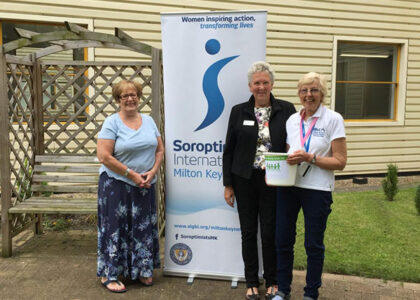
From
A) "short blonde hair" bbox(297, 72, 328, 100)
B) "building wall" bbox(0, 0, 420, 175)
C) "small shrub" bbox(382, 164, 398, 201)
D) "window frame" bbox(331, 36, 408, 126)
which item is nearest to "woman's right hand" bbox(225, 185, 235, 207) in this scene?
"short blonde hair" bbox(297, 72, 328, 100)

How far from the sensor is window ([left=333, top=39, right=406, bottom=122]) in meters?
8.30

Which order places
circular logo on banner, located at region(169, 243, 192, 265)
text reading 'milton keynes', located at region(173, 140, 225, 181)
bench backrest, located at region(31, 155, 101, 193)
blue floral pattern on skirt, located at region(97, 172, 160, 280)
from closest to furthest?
blue floral pattern on skirt, located at region(97, 172, 160, 280), text reading 'milton keynes', located at region(173, 140, 225, 181), circular logo on banner, located at region(169, 243, 192, 265), bench backrest, located at region(31, 155, 101, 193)

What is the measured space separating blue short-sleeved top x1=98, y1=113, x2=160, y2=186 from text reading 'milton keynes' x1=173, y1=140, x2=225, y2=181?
1.00 ft

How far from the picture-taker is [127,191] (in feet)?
11.1

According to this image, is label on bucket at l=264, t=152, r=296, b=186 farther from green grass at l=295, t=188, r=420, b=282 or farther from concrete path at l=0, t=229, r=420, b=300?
green grass at l=295, t=188, r=420, b=282

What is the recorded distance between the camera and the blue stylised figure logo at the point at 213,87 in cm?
346

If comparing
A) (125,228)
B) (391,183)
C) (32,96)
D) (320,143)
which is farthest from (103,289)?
(391,183)

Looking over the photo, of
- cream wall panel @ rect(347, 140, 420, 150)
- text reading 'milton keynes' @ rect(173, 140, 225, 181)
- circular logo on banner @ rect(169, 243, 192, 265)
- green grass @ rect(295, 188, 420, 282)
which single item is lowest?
green grass @ rect(295, 188, 420, 282)

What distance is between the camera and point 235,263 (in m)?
3.62

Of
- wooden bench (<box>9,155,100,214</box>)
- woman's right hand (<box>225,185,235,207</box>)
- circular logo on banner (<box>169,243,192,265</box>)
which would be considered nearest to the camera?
woman's right hand (<box>225,185,235,207</box>)

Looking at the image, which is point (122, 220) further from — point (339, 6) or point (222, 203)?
point (339, 6)

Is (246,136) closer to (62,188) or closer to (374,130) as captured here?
(62,188)

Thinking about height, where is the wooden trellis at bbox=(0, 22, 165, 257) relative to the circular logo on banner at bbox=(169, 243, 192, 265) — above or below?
above

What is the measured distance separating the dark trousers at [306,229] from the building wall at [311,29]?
15.8 feet
